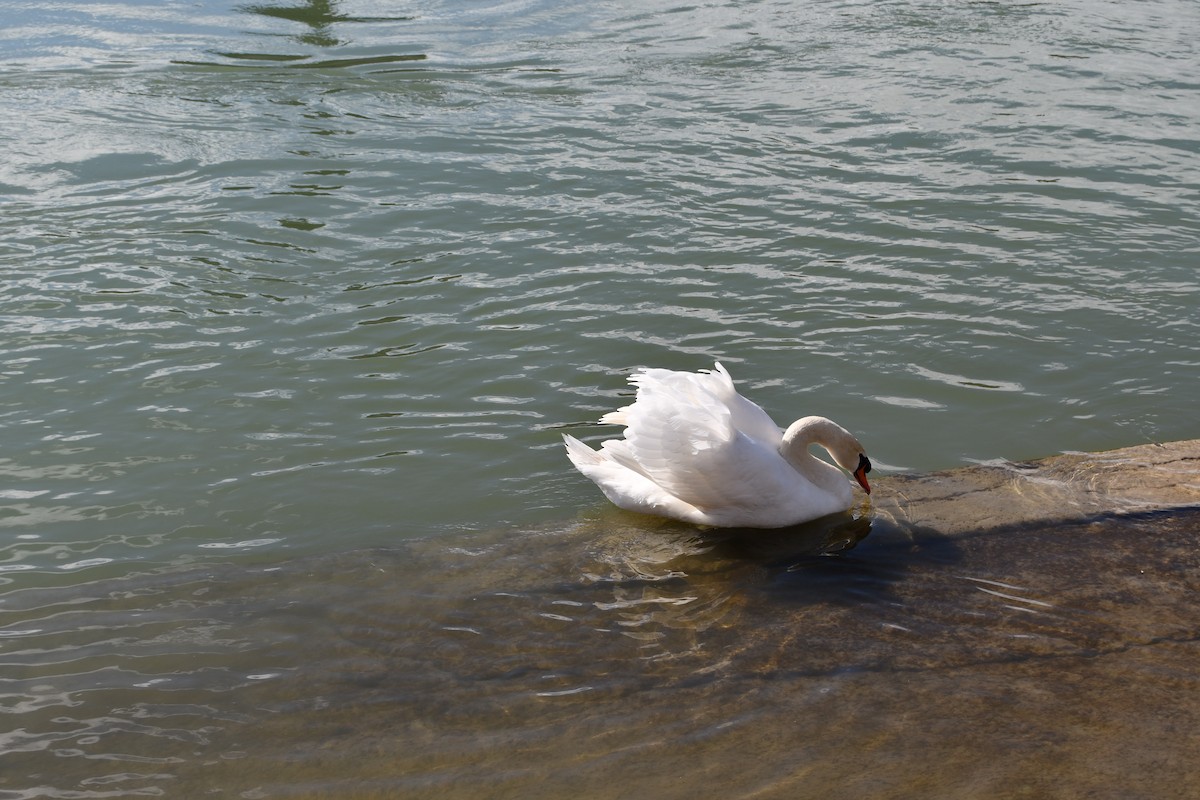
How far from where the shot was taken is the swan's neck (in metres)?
6.67

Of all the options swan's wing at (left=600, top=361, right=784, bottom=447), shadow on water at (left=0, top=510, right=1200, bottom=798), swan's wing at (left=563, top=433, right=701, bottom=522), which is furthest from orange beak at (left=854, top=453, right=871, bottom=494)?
swan's wing at (left=563, top=433, right=701, bottom=522)

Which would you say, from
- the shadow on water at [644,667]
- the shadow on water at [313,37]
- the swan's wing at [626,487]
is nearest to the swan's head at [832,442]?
the shadow on water at [644,667]

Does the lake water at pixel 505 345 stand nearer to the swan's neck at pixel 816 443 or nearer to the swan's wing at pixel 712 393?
the swan's neck at pixel 816 443

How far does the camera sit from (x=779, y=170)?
11633 millimetres

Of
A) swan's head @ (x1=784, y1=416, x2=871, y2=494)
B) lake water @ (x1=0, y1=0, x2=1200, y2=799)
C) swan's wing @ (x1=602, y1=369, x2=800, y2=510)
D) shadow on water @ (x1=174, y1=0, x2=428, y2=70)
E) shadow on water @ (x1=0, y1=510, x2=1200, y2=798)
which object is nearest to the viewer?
shadow on water @ (x1=0, y1=510, x2=1200, y2=798)

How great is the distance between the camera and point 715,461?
6.43 m

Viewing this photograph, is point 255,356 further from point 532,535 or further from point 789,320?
point 789,320

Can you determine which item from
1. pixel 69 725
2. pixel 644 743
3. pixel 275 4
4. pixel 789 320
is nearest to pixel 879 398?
pixel 789 320

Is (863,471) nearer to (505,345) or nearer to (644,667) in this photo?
(644,667)

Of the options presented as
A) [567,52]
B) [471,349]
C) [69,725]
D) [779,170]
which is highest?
[567,52]

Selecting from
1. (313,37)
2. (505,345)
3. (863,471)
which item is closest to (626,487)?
(863,471)

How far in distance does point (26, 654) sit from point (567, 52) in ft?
39.0

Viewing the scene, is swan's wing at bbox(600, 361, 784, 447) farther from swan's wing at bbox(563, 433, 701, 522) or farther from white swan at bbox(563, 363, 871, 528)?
swan's wing at bbox(563, 433, 701, 522)

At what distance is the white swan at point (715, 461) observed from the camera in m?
6.46
